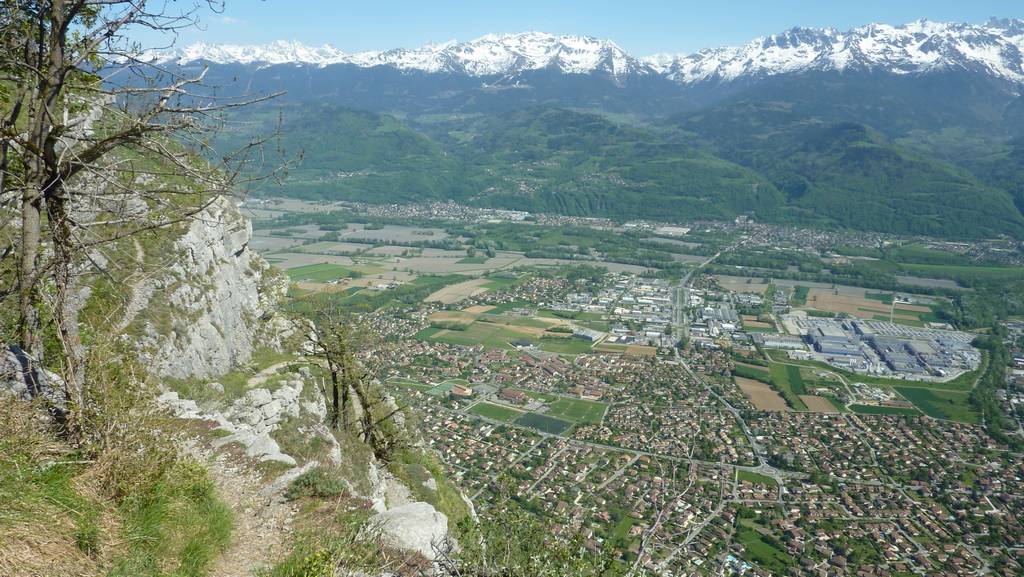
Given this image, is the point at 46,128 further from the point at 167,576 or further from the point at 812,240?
the point at 812,240

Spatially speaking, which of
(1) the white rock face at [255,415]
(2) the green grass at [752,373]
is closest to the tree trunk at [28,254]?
(1) the white rock face at [255,415]

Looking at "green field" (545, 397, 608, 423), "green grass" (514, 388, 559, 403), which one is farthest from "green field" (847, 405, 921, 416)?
"green grass" (514, 388, 559, 403)

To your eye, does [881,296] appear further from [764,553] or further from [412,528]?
[412,528]

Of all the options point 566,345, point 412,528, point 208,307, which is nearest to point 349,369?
point 208,307

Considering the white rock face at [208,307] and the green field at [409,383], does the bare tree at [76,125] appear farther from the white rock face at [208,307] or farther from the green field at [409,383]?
the green field at [409,383]

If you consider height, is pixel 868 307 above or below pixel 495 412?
above

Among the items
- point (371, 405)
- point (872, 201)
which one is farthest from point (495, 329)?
point (872, 201)

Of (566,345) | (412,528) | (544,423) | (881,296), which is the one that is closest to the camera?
(412,528)
